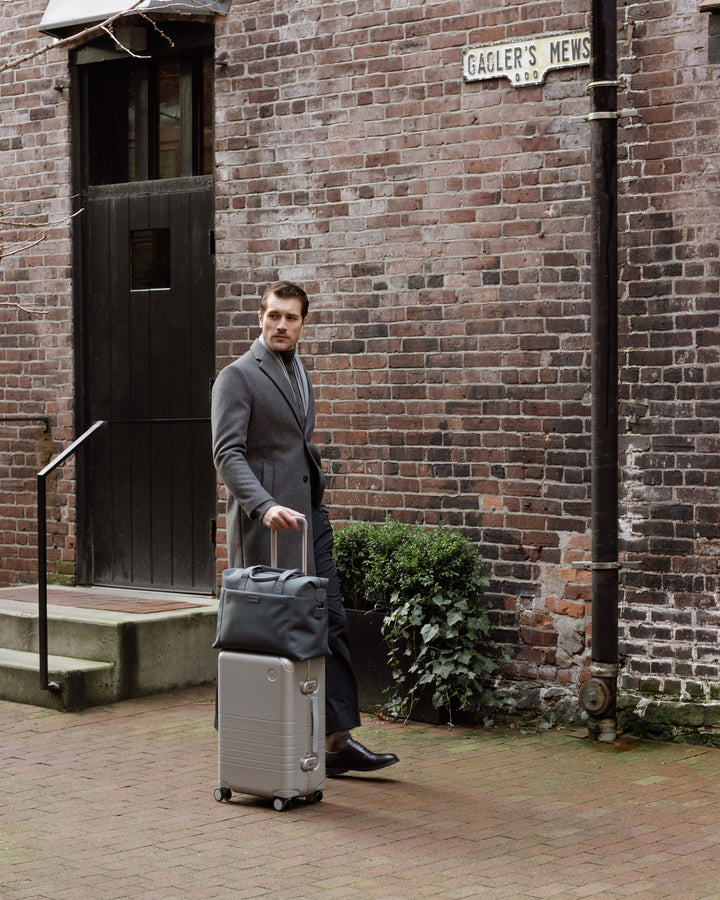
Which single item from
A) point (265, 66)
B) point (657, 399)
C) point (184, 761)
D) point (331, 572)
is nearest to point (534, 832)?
point (331, 572)

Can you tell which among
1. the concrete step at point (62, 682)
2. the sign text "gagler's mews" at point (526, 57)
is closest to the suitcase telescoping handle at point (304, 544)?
the concrete step at point (62, 682)

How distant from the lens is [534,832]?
499 cm

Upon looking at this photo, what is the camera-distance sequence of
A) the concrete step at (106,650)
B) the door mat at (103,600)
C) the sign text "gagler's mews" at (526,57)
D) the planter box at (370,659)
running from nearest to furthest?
the sign text "gagler's mews" at (526,57), the planter box at (370,659), the concrete step at (106,650), the door mat at (103,600)

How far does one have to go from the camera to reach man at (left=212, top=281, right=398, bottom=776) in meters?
5.53

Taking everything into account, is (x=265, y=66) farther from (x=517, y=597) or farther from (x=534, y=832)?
(x=534, y=832)

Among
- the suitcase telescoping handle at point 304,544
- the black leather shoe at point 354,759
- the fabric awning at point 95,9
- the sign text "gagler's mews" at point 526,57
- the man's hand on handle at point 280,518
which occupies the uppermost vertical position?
the fabric awning at point 95,9

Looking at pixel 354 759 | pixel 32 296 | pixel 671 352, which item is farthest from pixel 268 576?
pixel 32 296

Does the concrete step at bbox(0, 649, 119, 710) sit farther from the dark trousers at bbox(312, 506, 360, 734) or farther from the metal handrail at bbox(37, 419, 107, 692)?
the dark trousers at bbox(312, 506, 360, 734)

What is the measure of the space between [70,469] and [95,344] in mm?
805

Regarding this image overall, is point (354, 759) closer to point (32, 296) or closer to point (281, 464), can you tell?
point (281, 464)

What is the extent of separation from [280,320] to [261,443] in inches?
20.0

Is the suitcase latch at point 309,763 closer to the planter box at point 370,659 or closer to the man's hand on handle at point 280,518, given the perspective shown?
the man's hand on handle at point 280,518

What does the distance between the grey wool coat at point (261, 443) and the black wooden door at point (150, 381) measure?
268 cm

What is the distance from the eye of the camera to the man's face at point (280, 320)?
5656 millimetres
